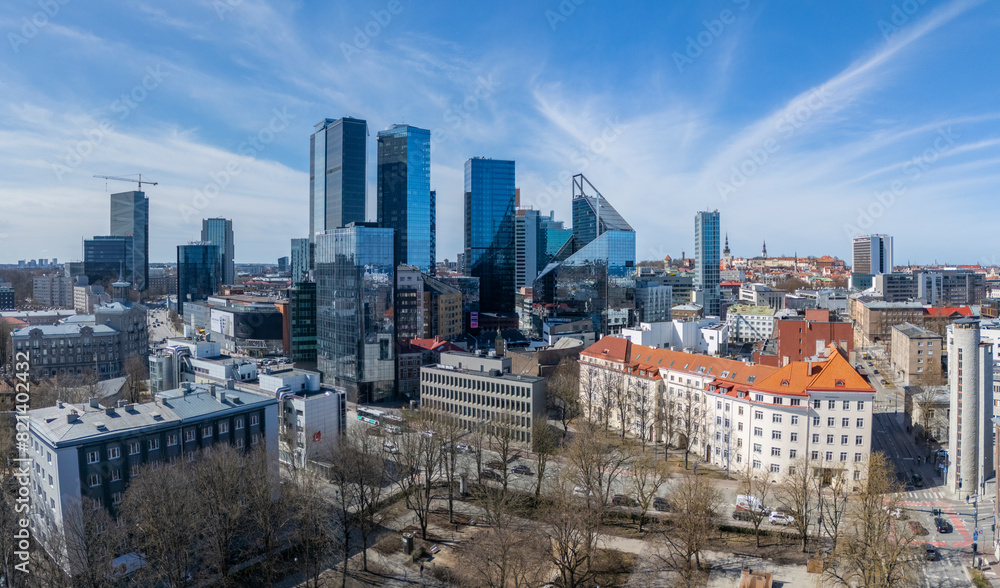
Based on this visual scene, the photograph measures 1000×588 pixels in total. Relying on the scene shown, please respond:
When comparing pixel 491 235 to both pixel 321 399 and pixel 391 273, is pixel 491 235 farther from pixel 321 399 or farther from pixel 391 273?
pixel 321 399

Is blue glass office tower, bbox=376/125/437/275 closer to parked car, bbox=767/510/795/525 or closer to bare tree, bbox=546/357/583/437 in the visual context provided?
bare tree, bbox=546/357/583/437

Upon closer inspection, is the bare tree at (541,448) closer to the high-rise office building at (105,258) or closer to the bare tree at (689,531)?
the bare tree at (689,531)

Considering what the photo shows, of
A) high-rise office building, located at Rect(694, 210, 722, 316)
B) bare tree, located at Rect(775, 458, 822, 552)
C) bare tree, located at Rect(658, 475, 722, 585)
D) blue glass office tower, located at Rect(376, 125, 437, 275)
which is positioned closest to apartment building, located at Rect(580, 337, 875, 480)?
bare tree, located at Rect(775, 458, 822, 552)

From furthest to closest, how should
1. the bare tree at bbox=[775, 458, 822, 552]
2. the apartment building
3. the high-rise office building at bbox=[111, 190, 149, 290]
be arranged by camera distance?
the high-rise office building at bbox=[111, 190, 149, 290]
the apartment building
the bare tree at bbox=[775, 458, 822, 552]

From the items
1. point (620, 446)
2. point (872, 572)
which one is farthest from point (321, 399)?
point (872, 572)

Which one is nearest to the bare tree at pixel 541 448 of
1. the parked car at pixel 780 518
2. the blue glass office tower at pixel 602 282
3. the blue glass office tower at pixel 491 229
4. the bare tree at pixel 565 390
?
the bare tree at pixel 565 390

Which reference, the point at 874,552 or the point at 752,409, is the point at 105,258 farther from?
the point at 874,552
